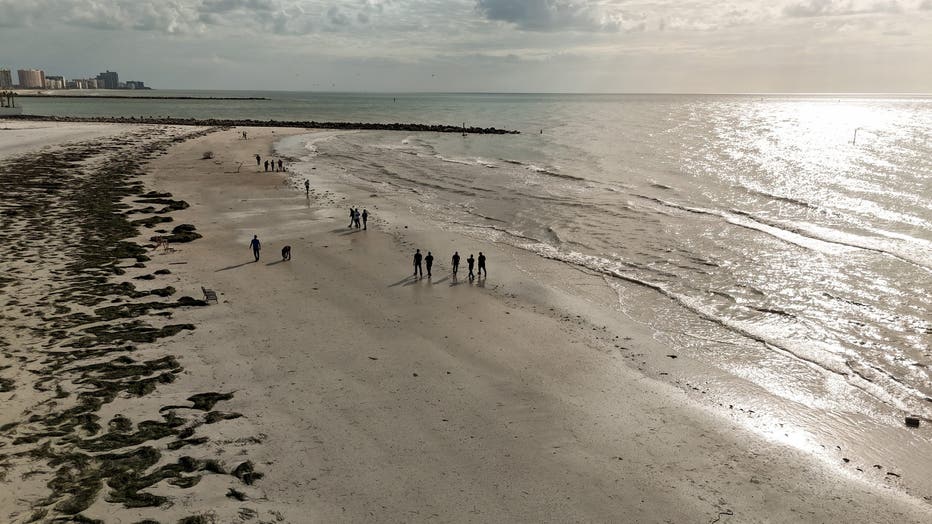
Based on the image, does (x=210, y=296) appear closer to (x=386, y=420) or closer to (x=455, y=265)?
(x=455, y=265)

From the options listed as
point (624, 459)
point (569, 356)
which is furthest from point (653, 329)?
point (624, 459)

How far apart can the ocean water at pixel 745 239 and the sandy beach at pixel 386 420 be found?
337 centimetres

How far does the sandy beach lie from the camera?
10.9 metres

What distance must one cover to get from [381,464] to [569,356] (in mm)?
7526

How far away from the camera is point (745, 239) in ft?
107

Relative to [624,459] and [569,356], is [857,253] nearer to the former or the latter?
[569,356]

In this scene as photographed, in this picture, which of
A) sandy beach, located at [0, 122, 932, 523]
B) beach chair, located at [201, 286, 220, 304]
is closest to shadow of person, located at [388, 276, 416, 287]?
sandy beach, located at [0, 122, 932, 523]

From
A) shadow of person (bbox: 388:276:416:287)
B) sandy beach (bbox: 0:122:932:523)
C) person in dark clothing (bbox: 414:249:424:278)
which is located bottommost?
sandy beach (bbox: 0:122:932:523)

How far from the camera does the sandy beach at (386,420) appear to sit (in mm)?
10891

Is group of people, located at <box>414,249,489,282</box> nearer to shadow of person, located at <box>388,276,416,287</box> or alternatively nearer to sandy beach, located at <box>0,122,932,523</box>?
shadow of person, located at <box>388,276,416,287</box>

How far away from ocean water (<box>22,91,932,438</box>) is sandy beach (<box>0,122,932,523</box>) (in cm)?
337

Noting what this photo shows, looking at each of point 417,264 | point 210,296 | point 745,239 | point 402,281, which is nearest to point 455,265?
point 417,264

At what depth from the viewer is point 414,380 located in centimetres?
1564

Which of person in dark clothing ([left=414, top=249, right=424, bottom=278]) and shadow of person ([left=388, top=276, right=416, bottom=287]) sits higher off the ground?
person in dark clothing ([left=414, top=249, right=424, bottom=278])
